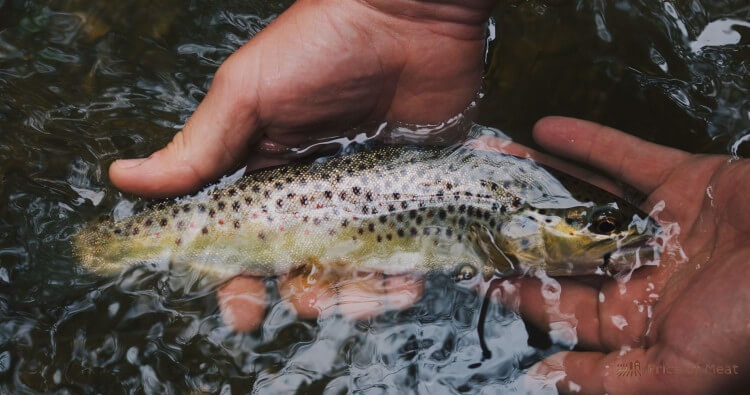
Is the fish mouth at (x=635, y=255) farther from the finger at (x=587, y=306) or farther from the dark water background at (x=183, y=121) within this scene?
the dark water background at (x=183, y=121)

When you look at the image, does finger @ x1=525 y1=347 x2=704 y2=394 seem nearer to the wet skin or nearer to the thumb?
the wet skin

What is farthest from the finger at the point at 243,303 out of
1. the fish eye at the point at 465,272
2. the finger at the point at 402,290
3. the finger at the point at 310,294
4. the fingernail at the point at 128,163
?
the fish eye at the point at 465,272

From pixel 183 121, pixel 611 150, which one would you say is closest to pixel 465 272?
pixel 611 150

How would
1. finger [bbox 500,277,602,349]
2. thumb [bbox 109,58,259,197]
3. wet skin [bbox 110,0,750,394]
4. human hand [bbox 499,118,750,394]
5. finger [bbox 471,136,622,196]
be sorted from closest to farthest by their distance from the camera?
human hand [bbox 499,118,750,394]
wet skin [bbox 110,0,750,394]
thumb [bbox 109,58,259,197]
finger [bbox 500,277,602,349]
finger [bbox 471,136,622,196]

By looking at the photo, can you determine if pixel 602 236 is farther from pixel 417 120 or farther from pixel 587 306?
pixel 417 120

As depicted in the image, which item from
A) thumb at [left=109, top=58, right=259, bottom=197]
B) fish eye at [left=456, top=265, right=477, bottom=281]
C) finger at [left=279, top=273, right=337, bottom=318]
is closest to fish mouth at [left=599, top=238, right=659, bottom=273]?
fish eye at [left=456, top=265, right=477, bottom=281]

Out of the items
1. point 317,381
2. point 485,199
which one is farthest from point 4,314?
point 485,199
